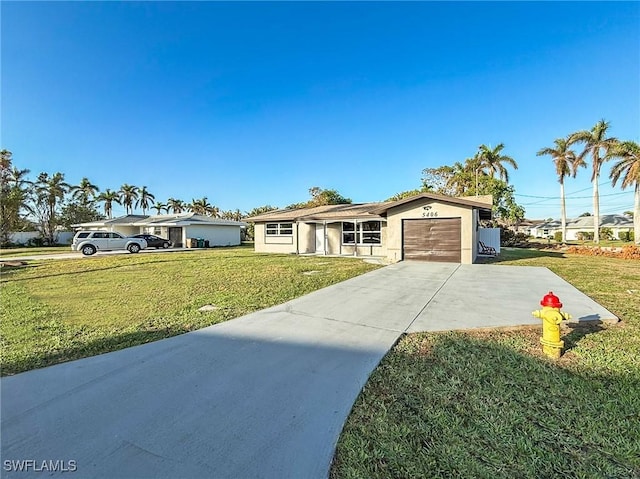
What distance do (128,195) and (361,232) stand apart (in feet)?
155

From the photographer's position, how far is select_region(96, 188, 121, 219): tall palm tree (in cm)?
4622

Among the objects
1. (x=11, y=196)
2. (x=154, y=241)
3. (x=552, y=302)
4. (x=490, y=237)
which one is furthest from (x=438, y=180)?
(x=11, y=196)

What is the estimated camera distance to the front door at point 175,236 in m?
28.7

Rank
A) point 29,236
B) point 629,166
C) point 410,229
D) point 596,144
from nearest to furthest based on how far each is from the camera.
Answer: point 410,229
point 629,166
point 596,144
point 29,236

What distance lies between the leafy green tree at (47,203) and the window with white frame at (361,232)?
125ft

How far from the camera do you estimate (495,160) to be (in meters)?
Result: 30.1

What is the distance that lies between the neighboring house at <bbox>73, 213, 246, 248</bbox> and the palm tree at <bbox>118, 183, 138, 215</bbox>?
17.7 metres

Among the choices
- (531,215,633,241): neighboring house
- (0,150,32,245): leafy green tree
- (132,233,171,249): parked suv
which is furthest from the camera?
(531,215,633,241): neighboring house

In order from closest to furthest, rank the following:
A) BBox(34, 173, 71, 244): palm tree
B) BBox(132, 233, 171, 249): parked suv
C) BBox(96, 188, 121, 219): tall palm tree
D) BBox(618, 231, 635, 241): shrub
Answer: BBox(132, 233, 171, 249): parked suv → BBox(34, 173, 71, 244): palm tree → BBox(618, 231, 635, 241): shrub → BBox(96, 188, 121, 219): tall palm tree

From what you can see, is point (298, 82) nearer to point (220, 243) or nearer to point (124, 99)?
point (124, 99)

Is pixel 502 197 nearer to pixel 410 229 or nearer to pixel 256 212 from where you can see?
pixel 410 229

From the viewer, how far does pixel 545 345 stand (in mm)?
3855

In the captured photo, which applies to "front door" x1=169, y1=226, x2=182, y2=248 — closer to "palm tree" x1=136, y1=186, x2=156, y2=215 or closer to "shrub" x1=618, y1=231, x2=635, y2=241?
"palm tree" x1=136, y1=186, x2=156, y2=215

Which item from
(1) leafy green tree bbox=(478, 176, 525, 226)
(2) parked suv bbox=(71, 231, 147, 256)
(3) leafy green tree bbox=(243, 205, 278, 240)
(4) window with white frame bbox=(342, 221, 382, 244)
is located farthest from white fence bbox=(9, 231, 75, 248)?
(1) leafy green tree bbox=(478, 176, 525, 226)
